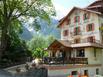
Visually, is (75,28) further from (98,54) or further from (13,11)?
(13,11)

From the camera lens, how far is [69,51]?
4362cm

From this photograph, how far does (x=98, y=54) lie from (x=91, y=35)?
3.87 metres

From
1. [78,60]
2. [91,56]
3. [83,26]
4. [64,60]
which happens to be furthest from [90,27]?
[64,60]

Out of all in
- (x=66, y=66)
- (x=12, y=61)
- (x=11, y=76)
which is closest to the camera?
(x=11, y=76)

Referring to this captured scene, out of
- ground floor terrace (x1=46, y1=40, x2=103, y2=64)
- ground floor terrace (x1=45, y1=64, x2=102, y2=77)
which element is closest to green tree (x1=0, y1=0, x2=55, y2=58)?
ground floor terrace (x1=46, y1=40, x2=103, y2=64)

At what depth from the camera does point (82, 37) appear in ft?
146

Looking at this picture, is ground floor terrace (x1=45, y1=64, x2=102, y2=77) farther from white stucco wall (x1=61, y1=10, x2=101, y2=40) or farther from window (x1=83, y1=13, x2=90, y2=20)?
window (x1=83, y1=13, x2=90, y2=20)

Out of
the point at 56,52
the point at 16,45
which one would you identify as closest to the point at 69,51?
the point at 56,52

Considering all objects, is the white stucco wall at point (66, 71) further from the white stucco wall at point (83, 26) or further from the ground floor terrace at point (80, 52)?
the white stucco wall at point (83, 26)

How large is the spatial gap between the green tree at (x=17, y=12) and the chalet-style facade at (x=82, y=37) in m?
6.00

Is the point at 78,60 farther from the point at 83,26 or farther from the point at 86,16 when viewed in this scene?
the point at 86,16

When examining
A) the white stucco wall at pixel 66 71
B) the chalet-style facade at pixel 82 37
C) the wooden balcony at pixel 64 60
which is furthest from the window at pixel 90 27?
the white stucco wall at pixel 66 71

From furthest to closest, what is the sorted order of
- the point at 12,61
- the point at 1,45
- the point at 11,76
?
the point at 12,61, the point at 1,45, the point at 11,76

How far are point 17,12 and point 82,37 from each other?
42.5 ft
